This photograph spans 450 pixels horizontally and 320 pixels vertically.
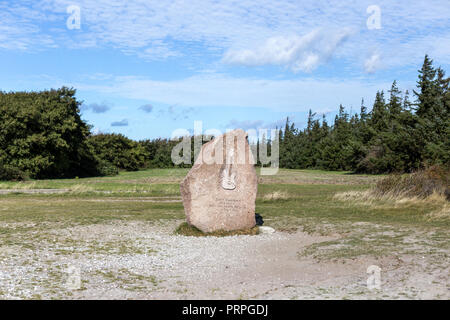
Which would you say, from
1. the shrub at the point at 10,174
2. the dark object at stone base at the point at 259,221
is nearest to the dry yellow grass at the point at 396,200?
the dark object at stone base at the point at 259,221

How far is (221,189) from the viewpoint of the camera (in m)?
12.4

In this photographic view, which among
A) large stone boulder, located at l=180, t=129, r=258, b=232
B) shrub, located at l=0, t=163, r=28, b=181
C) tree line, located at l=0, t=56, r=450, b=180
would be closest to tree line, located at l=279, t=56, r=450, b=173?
tree line, located at l=0, t=56, r=450, b=180

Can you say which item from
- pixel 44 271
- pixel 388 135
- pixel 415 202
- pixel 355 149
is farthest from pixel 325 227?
pixel 355 149

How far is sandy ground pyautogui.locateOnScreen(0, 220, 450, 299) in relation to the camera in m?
7.04

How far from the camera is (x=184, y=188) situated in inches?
492

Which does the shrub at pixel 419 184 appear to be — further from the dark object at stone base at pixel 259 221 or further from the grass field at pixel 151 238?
the dark object at stone base at pixel 259 221

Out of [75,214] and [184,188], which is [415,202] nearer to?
[184,188]

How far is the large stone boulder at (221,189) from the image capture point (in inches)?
488

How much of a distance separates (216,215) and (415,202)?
28.0 feet

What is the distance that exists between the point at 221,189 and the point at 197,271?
402 cm

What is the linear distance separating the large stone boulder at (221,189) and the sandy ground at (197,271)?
2.54 ft

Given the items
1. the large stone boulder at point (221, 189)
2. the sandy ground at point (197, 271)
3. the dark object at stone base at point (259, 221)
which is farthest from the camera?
the dark object at stone base at point (259, 221)
